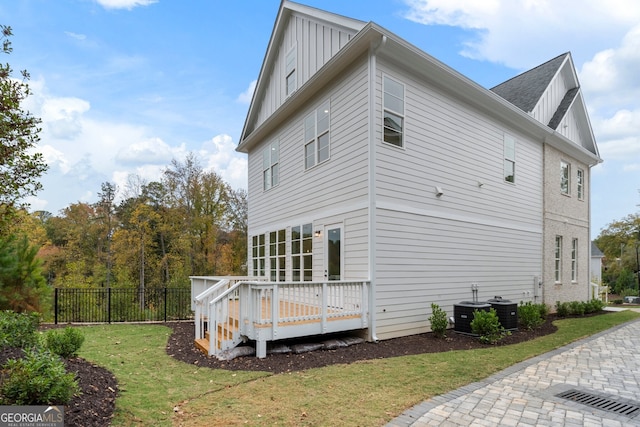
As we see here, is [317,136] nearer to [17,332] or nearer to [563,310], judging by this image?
[17,332]

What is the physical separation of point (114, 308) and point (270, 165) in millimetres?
8895

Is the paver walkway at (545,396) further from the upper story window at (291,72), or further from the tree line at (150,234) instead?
the tree line at (150,234)

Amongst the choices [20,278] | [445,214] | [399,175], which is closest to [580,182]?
[445,214]

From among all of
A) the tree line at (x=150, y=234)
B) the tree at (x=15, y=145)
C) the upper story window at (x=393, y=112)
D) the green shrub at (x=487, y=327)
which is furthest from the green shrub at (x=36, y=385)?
the tree line at (x=150, y=234)

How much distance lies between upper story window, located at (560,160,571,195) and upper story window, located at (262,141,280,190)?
10.7 meters

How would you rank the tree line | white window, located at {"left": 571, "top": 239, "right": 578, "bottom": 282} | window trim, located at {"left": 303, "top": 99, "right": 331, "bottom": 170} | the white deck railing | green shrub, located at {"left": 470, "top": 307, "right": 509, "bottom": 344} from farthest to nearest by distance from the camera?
the tree line
white window, located at {"left": 571, "top": 239, "right": 578, "bottom": 282}
window trim, located at {"left": 303, "top": 99, "right": 331, "bottom": 170}
green shrub, located at {"left": 470, "top": 307, "right": 509, "bottom": 344}
the white deck railing

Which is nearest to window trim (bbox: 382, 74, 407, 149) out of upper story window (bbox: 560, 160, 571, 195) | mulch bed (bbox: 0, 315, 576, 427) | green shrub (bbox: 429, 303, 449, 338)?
green shrub (bbox: 429, 303, 449, 338)

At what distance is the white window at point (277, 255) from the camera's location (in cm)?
1077

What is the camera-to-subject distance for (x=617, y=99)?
19203 millimetres

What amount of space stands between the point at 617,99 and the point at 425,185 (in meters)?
18.0

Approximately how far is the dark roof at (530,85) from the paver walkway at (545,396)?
8.94m

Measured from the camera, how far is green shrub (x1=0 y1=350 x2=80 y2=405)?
288 centimetres

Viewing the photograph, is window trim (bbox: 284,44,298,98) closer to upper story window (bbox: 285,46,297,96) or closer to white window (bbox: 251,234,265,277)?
upper story window (bbox: 285,46,297,96)

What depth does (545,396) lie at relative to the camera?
4.31 meters
